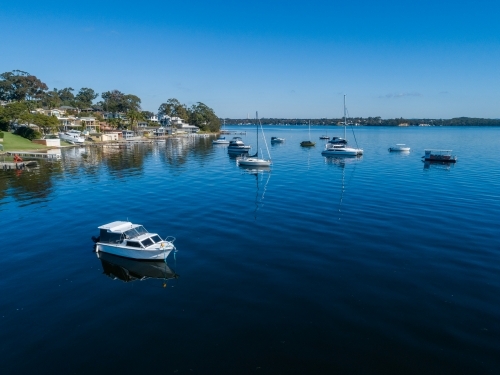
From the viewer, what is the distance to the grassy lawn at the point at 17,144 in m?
104

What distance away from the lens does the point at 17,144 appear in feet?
361

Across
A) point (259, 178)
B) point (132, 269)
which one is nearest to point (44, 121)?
point (259, 178)

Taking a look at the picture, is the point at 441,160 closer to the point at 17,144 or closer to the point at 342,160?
the point at 342,160

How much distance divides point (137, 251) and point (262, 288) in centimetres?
1176

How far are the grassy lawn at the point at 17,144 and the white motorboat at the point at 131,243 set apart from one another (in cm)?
9394

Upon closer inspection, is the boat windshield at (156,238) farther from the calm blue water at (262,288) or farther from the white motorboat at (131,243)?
the calm blue water at (262,288)

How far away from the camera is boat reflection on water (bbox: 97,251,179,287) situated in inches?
1059

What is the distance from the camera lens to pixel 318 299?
22.7m

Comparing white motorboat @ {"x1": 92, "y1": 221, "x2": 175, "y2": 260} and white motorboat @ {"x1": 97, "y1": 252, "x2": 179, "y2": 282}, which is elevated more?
white motorboat @ {"x1": 92, "y1": 221, "x2": 175, "y2": 260}

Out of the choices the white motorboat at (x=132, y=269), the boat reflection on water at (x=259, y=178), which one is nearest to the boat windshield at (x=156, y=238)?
the white motorboat at (x=132, y=269)

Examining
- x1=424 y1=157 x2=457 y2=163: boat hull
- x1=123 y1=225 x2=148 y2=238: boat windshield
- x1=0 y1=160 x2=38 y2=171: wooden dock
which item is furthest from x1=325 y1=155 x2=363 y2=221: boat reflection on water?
x1=0 y1=160 x2=38 y2=171: wooden dock

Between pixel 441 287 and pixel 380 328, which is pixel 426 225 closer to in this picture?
pixel 441 287

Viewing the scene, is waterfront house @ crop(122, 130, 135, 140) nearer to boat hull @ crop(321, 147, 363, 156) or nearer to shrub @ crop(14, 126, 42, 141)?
shrub @ crop(14, 126, 42, 141)

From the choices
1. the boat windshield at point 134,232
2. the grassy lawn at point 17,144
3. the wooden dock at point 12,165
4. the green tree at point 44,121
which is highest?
the green tree at point 44,121
